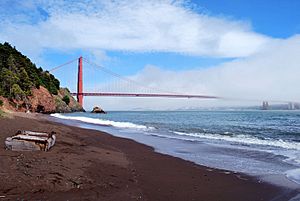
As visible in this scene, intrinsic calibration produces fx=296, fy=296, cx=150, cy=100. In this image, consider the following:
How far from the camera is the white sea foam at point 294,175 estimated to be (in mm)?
6654

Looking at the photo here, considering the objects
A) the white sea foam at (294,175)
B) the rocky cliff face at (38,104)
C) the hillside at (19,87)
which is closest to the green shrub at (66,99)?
the rocky cliff face at (38,104)

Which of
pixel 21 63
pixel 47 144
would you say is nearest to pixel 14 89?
pixel 21 63

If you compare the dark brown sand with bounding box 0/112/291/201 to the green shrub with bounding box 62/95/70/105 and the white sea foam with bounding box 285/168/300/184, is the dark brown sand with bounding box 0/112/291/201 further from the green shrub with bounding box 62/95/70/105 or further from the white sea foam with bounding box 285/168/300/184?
the green shrub with bounding box 62/95/70/105

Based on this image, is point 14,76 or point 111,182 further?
point 14,76

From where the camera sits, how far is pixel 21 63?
182 feet

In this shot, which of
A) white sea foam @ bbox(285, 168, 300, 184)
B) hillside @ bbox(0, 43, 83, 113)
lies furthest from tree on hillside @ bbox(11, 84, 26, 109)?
white sea foam @ bbox(285, 168, 300, 184)

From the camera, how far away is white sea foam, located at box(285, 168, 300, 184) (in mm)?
6654

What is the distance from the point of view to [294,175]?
712 centimetres

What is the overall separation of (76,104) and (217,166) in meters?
79.3

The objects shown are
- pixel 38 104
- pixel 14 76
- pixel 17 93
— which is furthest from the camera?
pixel 38 104

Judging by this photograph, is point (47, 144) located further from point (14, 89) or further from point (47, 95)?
point (47, 95)

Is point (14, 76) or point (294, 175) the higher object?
point (14, 76)

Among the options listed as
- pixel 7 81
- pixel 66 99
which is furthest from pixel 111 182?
pixel 66 99

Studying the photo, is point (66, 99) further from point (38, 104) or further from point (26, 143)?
point (26, 143)
